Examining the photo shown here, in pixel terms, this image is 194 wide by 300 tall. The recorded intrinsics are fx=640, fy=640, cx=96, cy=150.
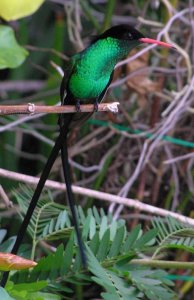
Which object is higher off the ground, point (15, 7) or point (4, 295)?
point (15, 7)

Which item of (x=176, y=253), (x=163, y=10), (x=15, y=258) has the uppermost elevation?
(x=163, y=10)

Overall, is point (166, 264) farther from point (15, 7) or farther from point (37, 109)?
point (15, 7)

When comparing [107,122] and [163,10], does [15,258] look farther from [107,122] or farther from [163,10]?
[163,10]

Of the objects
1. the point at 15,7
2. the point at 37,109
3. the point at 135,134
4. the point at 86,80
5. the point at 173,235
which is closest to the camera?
the point at 37,109

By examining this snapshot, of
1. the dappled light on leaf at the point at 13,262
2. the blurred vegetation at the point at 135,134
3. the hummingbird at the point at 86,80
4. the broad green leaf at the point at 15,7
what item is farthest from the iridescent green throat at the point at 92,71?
the blurred vegetation at the point at 135,134

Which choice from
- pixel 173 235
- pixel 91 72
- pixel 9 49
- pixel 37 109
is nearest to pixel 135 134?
pixel 9 49

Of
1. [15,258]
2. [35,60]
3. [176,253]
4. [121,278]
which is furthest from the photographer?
[35,60]

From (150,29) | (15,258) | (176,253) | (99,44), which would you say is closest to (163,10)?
(150,29)
